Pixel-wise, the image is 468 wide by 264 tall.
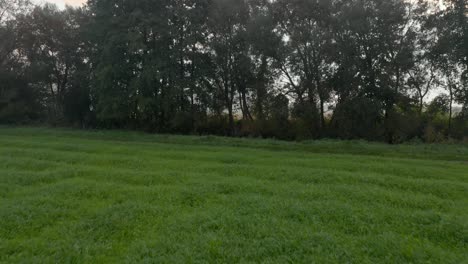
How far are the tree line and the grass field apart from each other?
33.8 feet

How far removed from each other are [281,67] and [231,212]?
55.3 feet

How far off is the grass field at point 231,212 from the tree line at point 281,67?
405 inches

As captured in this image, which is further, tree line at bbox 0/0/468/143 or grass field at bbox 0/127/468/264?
tree line at bbox 0/0/468/143

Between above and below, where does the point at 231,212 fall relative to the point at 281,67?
below

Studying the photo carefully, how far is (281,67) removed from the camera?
2088 centimetres

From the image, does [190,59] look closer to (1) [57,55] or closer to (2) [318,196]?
(1) [57,55]

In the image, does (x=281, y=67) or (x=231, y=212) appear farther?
(x=281, y=67)

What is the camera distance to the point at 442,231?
15.0 ft

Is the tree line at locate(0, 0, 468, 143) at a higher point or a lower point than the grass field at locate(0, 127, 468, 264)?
higher

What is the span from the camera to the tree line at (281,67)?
18844mm

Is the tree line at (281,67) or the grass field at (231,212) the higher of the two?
the tree line at (281,67)

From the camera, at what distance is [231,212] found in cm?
529

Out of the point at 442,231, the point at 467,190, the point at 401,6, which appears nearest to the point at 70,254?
the point at 442,231

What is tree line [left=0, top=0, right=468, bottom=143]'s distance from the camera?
18.8m
